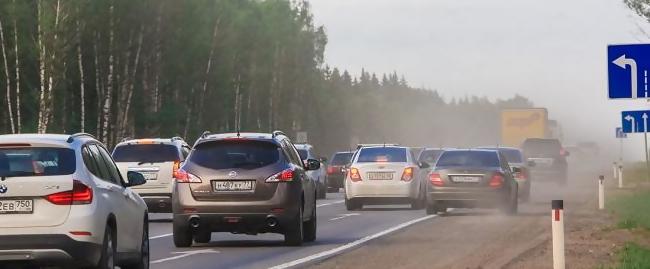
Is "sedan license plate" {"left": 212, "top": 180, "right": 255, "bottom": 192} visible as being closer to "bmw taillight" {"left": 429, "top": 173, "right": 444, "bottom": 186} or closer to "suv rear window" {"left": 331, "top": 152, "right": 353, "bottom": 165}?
"bmw taillight" {"left": 429, "top": 173, "right": 444, "bottom": 186}

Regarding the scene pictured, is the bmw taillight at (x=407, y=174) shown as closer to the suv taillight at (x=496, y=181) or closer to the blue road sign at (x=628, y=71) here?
the suv taillight at (x=496, y=181)

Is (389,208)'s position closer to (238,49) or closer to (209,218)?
(209,218)

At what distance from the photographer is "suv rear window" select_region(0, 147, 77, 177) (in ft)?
45.0

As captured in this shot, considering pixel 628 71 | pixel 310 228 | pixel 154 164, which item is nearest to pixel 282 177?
pixel 310 228

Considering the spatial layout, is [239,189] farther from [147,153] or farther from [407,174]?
[407,174]

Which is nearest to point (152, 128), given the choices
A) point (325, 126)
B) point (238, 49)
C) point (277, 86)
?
point (238, 49)

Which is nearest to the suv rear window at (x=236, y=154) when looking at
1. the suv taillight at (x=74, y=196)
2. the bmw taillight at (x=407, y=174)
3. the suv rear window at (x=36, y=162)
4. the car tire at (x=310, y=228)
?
the car tire at (x=310, y=228)

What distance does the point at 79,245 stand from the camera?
13641mm

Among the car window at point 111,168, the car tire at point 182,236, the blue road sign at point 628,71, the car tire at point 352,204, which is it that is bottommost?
the car tire at point 352,204

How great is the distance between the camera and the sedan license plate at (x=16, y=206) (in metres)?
13.5

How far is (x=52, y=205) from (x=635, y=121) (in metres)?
22.4

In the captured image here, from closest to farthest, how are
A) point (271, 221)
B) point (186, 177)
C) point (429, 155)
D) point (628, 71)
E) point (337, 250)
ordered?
1. point (628, 71)
2. point (337, 250)
3. point (271, 221)
4. point (186, 177)
5. point (429, 155)

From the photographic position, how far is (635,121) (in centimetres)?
3416

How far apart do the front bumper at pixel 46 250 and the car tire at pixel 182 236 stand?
325 inches
